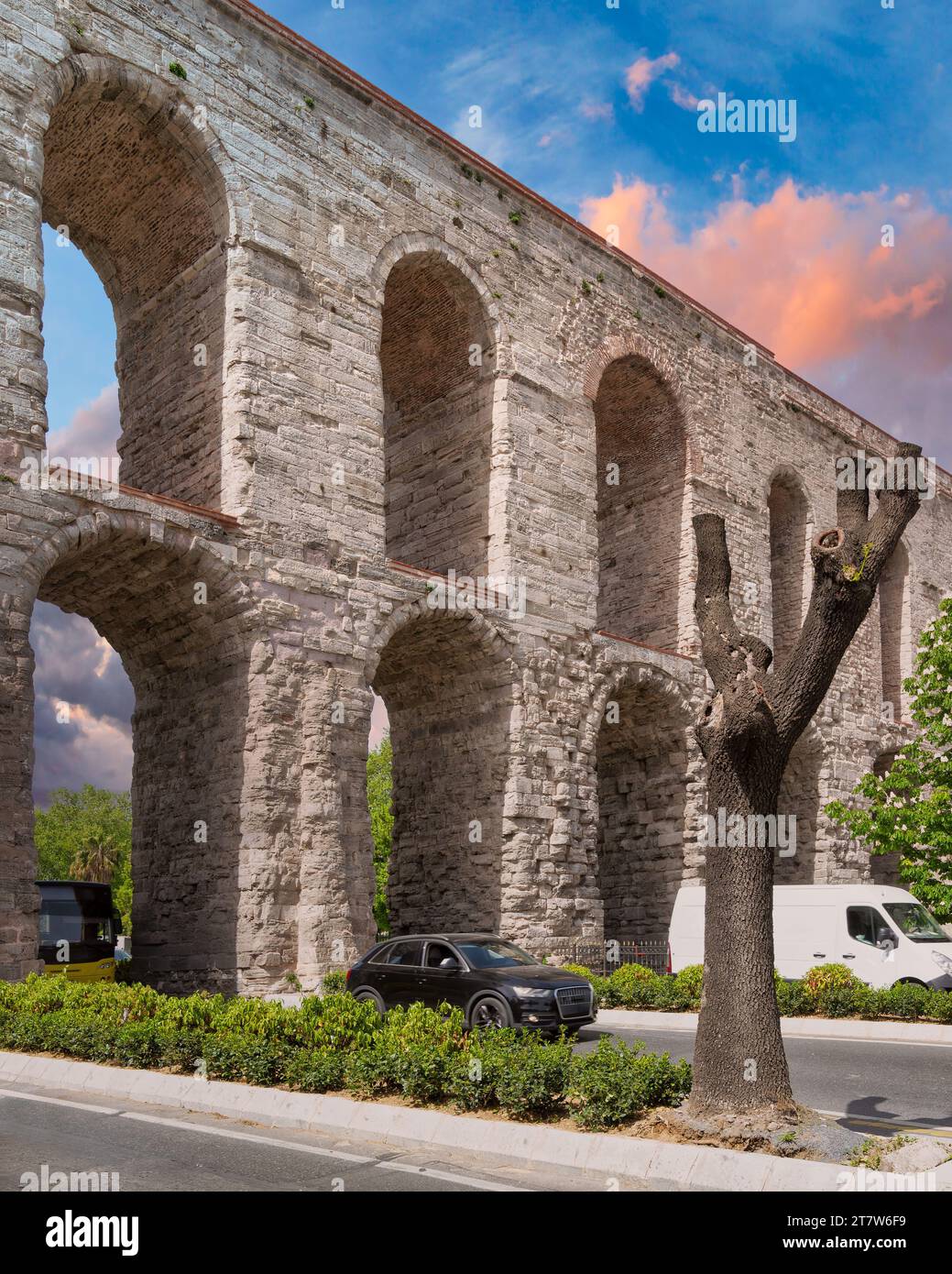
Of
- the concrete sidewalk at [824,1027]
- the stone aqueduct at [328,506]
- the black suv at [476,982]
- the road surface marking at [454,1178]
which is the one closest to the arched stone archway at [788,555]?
the stone aqueduct at [328,506]

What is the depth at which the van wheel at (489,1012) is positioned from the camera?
1228 centimetres

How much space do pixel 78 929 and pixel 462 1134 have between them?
1267 centimetres

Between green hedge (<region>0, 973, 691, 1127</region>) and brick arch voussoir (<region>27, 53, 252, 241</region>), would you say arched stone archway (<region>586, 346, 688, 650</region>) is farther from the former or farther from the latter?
green hedge (<region>0, 973, 691, 1127</region>)

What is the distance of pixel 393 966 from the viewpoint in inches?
533

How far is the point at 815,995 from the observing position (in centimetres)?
1644

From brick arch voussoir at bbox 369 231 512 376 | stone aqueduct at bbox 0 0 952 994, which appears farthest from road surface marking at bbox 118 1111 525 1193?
brick arch voussoir at bbox 369 231 512 376

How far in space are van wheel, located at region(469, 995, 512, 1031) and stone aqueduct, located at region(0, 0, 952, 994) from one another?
3834 millimetres

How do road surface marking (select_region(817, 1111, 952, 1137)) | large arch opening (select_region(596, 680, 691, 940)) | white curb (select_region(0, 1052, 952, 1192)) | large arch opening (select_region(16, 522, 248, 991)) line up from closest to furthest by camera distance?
white curb (select_region(0, 1052, 952, 1192)) < road surface marking (select_region(817, 1111, 952, 1137)) < large arch opening (select_region(16, 522, 248, 991)) < large arch opening (select_region(596, 680, 691, 940))

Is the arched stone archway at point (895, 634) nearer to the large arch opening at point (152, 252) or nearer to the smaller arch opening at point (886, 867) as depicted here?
the smaller arch opening at point (886, 867)

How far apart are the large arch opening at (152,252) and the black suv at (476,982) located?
7411 millimetres

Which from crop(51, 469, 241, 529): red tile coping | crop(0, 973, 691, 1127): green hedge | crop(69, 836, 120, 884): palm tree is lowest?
crop(69, 836, 120, 884): palm tree

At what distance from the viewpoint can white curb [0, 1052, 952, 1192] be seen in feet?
21.1

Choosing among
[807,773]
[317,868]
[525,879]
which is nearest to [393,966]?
[317,868]

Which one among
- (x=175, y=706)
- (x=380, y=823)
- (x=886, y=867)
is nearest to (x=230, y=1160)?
(x=175, y=706)
